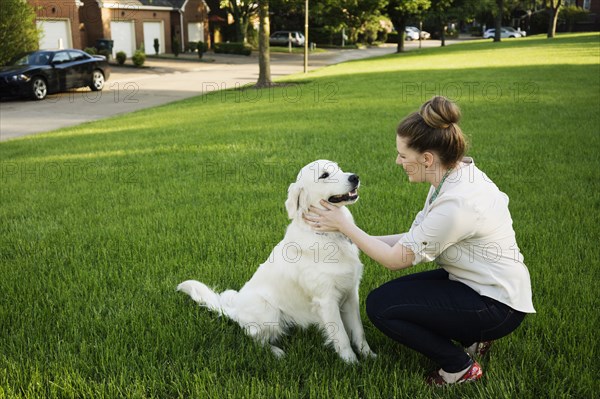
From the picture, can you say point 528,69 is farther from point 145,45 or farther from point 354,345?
point 145,45

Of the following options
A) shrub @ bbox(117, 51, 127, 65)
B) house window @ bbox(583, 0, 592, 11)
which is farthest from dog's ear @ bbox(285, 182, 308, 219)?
house window @ bbox(583, 0, 592, 11)

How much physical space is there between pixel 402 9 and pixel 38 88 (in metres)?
27.9

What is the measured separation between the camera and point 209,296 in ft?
12.2

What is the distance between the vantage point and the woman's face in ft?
9.27

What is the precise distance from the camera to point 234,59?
42.2 meters

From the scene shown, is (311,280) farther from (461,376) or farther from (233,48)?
(233,48)

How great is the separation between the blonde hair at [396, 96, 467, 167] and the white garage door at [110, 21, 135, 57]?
41662 millimetres

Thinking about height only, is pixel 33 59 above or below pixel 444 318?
above

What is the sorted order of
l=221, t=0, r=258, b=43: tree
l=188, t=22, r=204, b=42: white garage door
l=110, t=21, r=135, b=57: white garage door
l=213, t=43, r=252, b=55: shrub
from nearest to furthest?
l=110, t=21, r=135, b=57: white garage door < l=213, t=43, r=252, b=55: shrub < l=188, t=22, r=204, b=42: white garage door < l=221, t=0, r=258, b=43: tree

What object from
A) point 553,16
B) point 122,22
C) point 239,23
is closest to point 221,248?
point 122,22

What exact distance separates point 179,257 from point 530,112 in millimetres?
9179

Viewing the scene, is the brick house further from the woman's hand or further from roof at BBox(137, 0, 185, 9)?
the woman's hand

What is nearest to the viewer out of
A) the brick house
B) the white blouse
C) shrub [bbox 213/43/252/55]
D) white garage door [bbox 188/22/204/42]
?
the white blouse

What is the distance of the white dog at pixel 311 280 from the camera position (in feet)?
9.98
